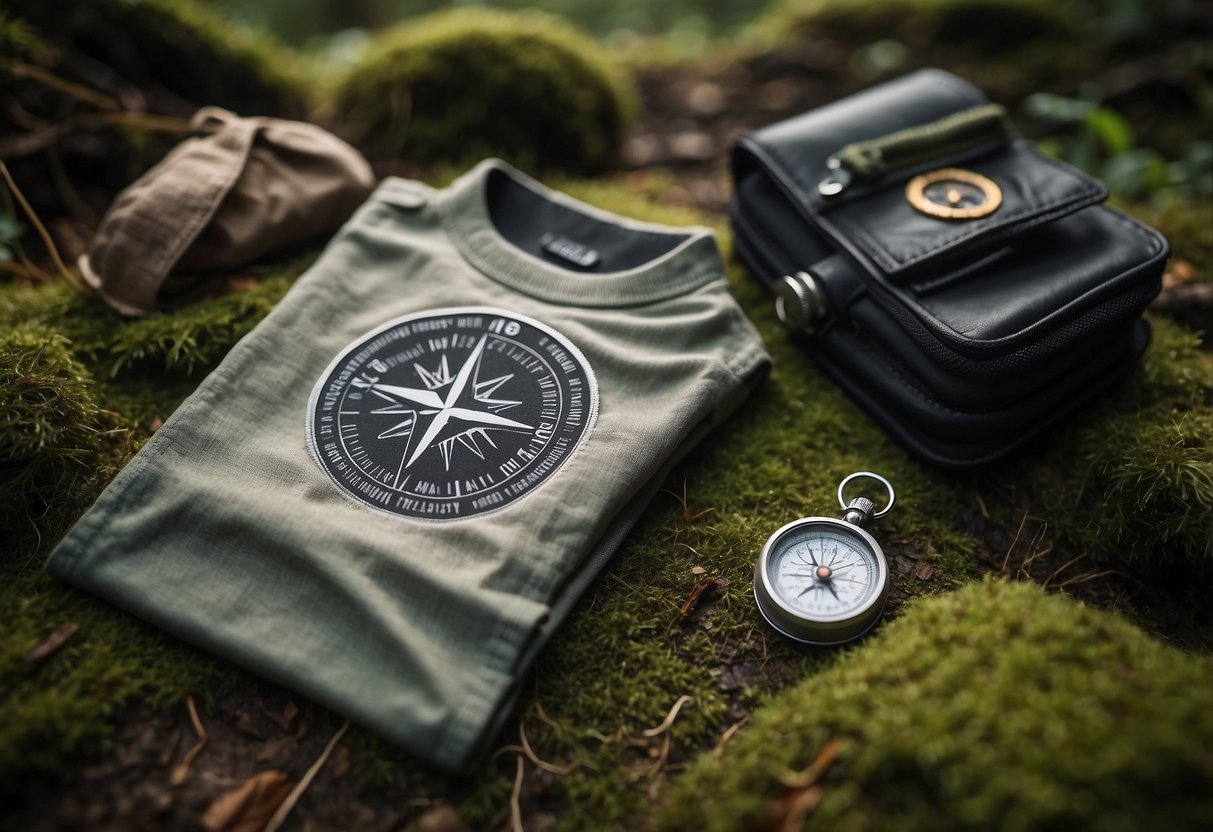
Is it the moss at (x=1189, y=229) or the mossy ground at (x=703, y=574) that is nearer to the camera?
the mossy ground at (x=703, y=574)

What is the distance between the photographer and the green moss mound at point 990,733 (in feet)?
4.96

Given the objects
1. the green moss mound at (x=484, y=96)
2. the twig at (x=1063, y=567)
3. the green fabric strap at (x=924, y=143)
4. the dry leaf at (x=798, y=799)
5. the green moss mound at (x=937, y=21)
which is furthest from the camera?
the green moss mound at (x=937, y=21)

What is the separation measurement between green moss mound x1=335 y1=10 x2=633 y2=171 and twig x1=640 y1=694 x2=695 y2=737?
2.46 m

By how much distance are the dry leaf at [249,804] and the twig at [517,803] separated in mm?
508

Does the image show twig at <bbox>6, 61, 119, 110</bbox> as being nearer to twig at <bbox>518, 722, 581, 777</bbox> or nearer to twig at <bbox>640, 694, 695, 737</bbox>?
twig at <bbox>518, 722, 581, 777</bbox>

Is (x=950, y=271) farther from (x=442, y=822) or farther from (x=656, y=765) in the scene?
(x=442, y=822)

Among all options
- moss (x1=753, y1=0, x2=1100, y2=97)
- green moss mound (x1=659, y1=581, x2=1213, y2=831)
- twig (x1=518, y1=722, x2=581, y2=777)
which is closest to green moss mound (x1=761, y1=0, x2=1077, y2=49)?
moss (x1=753, y1=0, x2=1100, y2=97)

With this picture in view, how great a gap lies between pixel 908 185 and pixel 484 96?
1949 mm

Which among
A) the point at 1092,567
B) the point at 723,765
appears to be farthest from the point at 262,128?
the point at 1092,567

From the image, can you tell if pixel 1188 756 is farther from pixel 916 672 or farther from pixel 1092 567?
pixel 1092 567

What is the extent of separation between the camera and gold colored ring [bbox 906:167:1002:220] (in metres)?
2.46

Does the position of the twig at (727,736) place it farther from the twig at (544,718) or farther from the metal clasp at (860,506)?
the metal clasp at (860,506)

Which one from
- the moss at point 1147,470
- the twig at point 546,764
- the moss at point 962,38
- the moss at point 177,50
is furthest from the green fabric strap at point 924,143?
the moss at point 177,50

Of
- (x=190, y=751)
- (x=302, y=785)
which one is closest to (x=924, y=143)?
(x=302, y=785)
